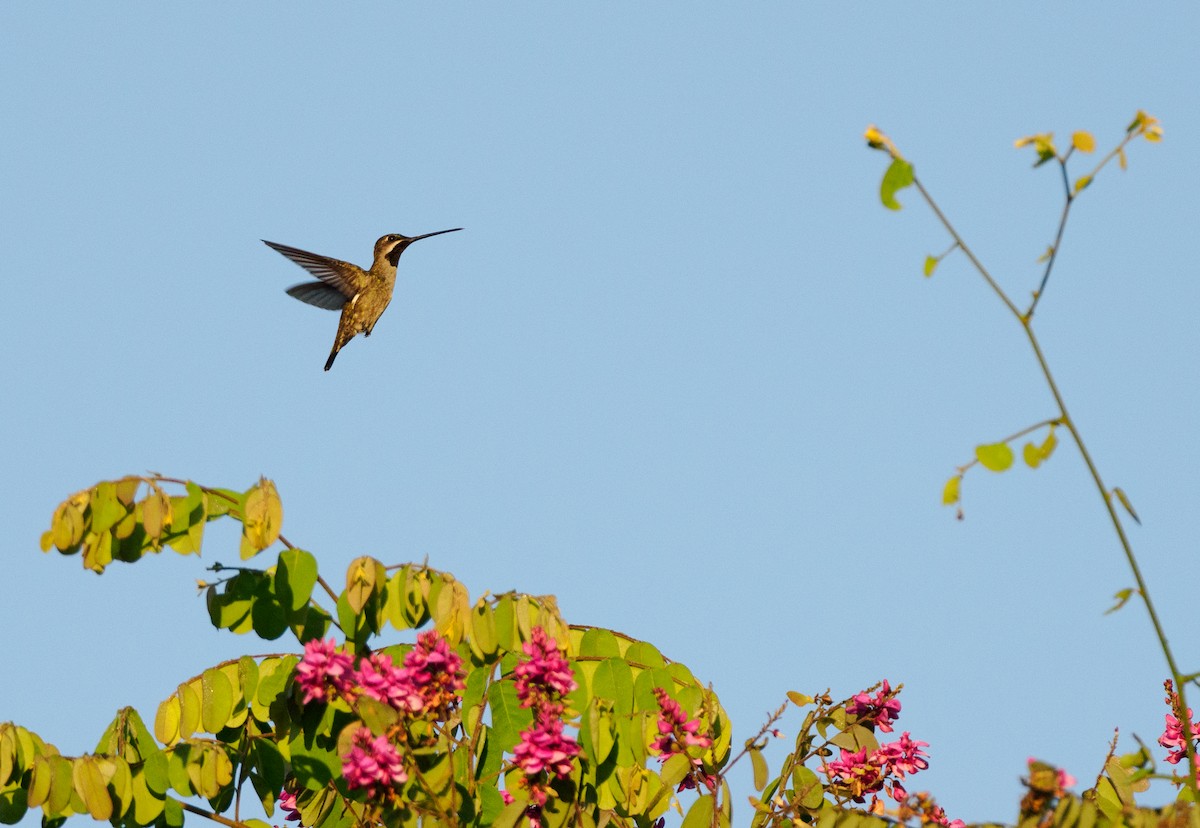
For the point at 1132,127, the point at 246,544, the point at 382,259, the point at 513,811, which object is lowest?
the point at 513,811

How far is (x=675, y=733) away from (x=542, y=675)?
22.0 inches

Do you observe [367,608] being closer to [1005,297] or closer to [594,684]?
[594,684]

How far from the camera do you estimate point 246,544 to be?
448 cm

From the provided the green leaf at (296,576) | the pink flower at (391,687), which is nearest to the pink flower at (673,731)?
the pink flower at (391,687)

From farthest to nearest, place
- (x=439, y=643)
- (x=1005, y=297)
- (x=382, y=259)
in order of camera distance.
A: (x=382, y=259) → (x=439, y=643) → (x=1005, y=297)

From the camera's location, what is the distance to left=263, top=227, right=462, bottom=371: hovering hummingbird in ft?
32.0

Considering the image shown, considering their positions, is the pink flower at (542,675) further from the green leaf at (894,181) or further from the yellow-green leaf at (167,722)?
the green leaf at (894,181)

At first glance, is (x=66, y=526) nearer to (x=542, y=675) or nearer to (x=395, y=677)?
(x=395, y=677)

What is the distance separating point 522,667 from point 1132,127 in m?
2.03

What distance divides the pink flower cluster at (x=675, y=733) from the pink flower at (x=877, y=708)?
0.95 m

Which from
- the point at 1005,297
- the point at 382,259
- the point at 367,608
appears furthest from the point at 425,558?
the point at 382,259

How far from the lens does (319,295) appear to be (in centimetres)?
988

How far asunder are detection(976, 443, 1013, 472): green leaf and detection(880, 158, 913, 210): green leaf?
533mm

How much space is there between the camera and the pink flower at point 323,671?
150 inches
